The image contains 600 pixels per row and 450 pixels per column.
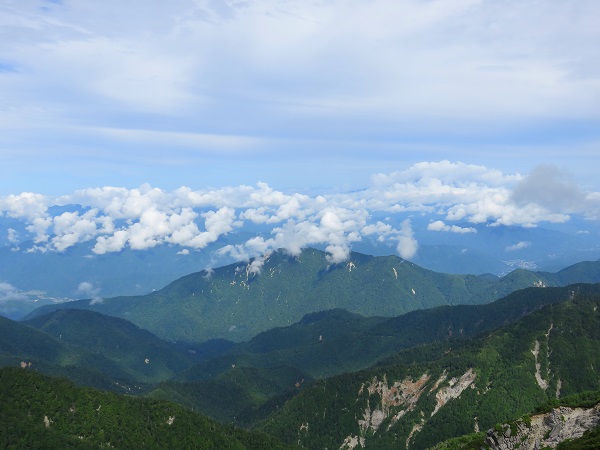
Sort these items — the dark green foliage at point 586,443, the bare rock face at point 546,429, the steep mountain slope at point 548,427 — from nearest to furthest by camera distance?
the dark green foliage at point 586,443 → the steep mountain slope at point 548,427 → the bare rock face at point 546,429

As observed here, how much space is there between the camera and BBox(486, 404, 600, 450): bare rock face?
114 meters

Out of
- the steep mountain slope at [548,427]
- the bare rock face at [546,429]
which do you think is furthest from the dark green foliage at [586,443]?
the bare rock face at [546,429]

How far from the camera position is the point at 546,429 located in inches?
4815

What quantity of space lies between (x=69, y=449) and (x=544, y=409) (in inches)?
6600

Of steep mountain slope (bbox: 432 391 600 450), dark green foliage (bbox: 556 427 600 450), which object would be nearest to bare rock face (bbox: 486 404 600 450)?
steep mountain slope (bbox: 432 391 600 450)

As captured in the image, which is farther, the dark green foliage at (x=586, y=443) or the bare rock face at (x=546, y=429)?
the bare rock face at (x=546, y=429)

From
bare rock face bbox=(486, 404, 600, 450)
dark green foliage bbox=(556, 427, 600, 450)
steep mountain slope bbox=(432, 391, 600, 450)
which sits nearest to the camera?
dark green foliage bbox=(556, 427, 600, 450)

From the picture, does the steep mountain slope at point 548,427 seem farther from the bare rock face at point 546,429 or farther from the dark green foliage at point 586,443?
the dark green foliage at point 586,443

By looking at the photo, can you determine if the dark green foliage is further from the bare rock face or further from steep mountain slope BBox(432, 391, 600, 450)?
the bare rock face

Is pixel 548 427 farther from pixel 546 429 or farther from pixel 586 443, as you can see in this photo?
pixel 586 443

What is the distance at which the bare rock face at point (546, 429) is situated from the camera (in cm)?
11438

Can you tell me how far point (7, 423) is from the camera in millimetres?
195750

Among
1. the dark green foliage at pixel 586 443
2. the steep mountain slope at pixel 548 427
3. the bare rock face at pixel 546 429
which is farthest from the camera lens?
the bare rock face at pixel 546 429

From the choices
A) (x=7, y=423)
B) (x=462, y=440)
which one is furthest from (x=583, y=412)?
(x=7, y=423)
